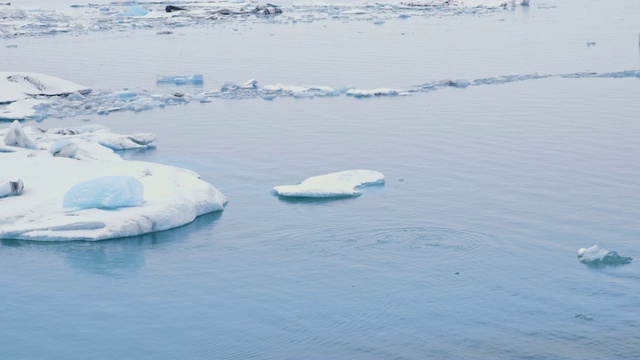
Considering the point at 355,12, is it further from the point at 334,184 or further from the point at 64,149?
the point at 334,184

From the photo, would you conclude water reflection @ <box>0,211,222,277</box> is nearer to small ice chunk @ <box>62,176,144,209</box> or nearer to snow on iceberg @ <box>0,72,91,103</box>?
small ice chunk @ <box>62,176,144,209</box>

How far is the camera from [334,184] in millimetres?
14070

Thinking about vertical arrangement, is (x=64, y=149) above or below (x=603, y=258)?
above

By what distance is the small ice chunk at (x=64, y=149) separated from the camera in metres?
15.1

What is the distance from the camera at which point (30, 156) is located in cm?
1494

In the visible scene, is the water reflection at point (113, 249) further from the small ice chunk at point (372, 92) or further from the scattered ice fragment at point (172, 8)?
the scattered ice fragment at point (172, 8)

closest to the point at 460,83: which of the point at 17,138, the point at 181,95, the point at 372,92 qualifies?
the point at 372,92

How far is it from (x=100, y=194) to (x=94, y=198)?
95 millimetres

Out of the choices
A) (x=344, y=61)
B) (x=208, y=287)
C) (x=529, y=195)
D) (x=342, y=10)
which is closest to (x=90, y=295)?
(x=208, y=287)

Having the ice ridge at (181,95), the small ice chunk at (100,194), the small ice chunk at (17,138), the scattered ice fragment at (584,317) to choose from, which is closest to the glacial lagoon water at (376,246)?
the scattered ice fragment at (584,317)

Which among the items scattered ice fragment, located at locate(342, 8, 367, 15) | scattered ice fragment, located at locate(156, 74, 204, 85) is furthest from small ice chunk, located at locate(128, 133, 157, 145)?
scattered ice fragment, located at locate(342, 8, 367, 15)

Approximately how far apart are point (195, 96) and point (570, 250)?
13243 mm

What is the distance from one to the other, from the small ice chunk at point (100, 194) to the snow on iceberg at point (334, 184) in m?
2.50

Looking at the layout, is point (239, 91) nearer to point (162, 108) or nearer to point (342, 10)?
point (162, 108)
